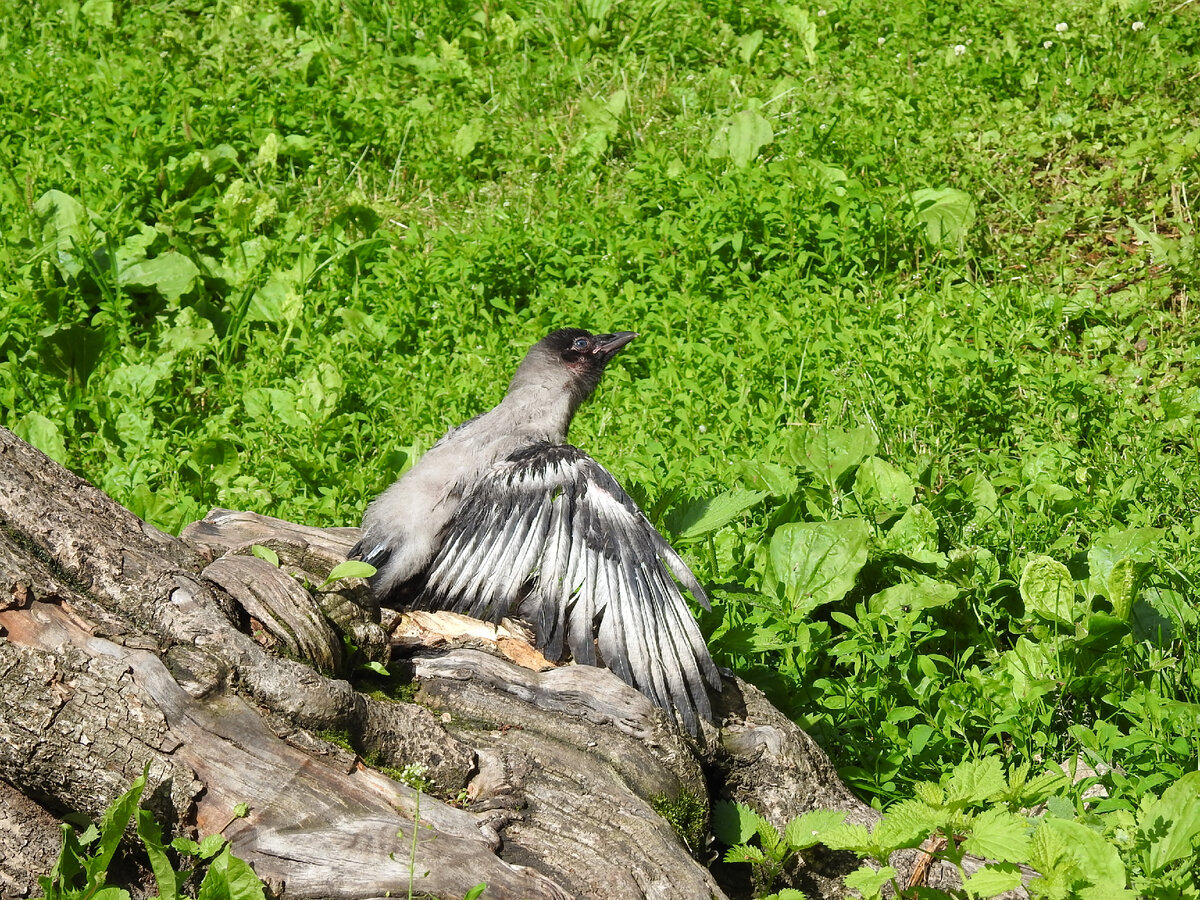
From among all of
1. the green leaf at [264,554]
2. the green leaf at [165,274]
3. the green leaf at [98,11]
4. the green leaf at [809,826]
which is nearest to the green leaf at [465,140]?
the green leaf at [165,274]

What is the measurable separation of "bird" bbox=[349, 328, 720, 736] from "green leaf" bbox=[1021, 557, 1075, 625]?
1282 mm

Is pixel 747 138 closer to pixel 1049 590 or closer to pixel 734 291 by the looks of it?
pixel 734 291

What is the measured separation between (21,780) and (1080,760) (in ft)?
11.1

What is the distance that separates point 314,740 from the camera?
119 inches

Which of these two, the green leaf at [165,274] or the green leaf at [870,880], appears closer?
Answer: the green leaf at [870,880]

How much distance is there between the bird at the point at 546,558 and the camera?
384cm

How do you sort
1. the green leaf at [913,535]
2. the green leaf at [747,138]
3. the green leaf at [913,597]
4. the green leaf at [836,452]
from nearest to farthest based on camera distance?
the green leaf at [913,597], the green leaf at [913,535], the green leaf at [836,452], the green leaf at [747,138]

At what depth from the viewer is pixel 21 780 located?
280 centimetres

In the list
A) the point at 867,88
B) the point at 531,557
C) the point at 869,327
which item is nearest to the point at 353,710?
the point at 531,557

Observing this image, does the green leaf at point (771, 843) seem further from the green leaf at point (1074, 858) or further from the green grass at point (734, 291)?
the green grass at point (734, 291)

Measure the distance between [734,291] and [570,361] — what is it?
5.74 ft

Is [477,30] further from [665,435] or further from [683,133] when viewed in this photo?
[665,435]

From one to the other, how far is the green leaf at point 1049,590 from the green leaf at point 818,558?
1.94 ft

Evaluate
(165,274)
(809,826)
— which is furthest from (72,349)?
(809,826)
